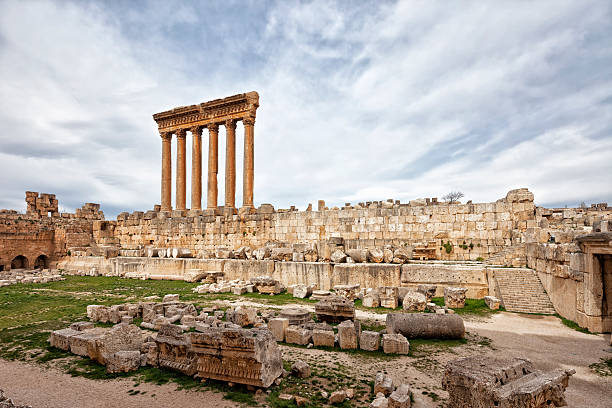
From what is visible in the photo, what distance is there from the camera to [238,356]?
5328 millimetres

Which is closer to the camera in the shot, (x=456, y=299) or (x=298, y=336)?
(x=298, y=336)

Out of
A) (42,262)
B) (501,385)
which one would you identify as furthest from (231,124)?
(501,385)

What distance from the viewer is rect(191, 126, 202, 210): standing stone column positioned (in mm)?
25984

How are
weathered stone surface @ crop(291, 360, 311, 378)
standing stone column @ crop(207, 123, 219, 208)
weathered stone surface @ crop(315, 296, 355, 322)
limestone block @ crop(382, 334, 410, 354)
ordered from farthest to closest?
standing stone column @ crop(207, 123, 219, 208) < weathered stone surface @ crop(315, 296, 355, 322) < limestone block @ crop(382, 334, 410, 354) < weathered stone surface @ crop(291, 360, 311, 378)

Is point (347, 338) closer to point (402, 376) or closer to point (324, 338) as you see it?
point (324, 338)

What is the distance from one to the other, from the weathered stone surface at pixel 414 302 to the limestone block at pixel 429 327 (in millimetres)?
2141

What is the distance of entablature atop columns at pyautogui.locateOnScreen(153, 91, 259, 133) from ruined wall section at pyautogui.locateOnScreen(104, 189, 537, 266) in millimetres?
7121

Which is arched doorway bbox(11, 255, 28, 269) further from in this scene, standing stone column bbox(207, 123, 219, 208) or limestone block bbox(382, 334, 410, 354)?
limestone block bbox(382, 334, 410, 354)

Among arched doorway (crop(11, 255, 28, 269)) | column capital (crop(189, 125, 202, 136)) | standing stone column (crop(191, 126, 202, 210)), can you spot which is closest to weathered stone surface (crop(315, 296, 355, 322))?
standing stone column (crop(191, 126, 202, 210))

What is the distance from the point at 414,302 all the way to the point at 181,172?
840 inches

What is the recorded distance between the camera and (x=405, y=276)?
41.1 feet

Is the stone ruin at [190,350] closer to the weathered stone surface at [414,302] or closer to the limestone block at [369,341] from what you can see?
the limestone block at [369,341]

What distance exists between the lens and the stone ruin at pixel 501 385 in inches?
167

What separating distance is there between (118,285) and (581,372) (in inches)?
657
